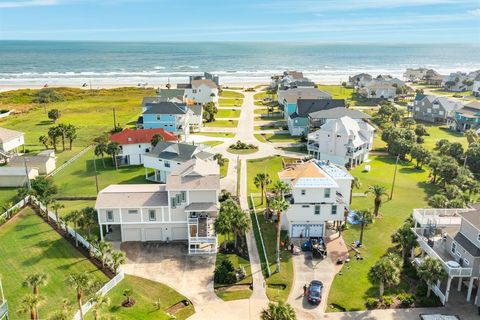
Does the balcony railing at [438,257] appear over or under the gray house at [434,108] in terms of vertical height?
under

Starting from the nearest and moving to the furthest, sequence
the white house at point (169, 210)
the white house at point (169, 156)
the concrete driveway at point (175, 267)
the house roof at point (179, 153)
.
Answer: the concrete driveway at point (175, 267) < the white house at point (169, 210) < the white house at point (169, 156) < the house roof at point (179, 153)

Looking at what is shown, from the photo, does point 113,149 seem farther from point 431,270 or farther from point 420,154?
point 431,270

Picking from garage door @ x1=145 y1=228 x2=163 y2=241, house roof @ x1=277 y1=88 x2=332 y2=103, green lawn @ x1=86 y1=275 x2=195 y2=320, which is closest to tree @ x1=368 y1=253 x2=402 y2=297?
green lawn @ x1=86 y1=275 x2=195 y2=320

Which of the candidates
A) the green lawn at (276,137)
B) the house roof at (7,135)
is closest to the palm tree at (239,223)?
the green lawn at (276,137)

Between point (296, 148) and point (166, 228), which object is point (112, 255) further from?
point (296, 148)

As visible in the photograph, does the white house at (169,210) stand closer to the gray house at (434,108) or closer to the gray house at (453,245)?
the gray house at (453,245)

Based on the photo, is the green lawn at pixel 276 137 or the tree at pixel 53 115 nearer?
the green lawn at pixel 276 137

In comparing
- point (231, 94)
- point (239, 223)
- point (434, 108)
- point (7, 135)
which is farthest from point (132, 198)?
point (231, 94)

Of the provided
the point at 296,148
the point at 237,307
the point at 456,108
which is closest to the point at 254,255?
the point at 237,307
